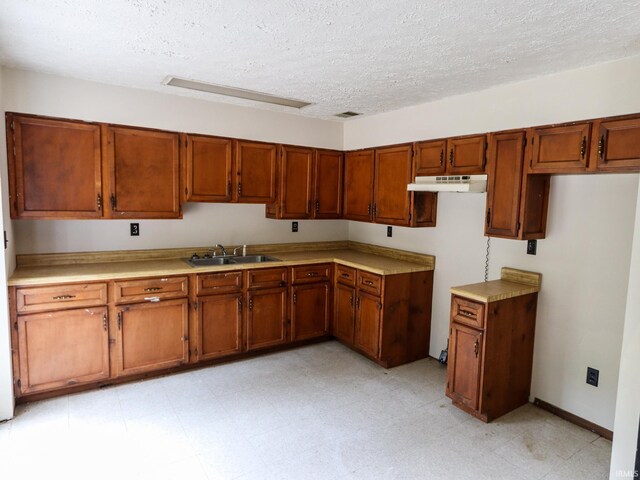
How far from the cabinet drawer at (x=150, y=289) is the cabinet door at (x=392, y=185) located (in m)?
1.99

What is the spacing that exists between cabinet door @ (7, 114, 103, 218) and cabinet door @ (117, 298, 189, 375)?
2.89 feet

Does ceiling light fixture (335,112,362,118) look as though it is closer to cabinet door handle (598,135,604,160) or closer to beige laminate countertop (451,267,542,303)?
beige laminate countertop (451,267,542,303)

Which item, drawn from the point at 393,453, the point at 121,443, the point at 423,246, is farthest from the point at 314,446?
the point at 423,246

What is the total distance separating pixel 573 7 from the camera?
1766mm

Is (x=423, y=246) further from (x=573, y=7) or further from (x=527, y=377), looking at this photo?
(x=573, y=7)

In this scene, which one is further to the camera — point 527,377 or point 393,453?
point 527,377

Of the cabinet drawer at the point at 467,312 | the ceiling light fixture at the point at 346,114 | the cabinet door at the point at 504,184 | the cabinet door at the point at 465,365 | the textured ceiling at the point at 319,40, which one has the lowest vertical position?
the cabinet door at the point at 465,365

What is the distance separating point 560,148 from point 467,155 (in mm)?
710

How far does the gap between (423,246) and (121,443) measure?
9.67 ft

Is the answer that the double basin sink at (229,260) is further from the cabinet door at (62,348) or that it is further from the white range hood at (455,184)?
the white range hood at (455,184)

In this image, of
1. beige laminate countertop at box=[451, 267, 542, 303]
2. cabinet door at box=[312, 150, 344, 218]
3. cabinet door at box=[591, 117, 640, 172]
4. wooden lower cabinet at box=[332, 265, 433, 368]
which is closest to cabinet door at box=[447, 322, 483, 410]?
beige laminate countertop at box=[451, 267, 542, 303]

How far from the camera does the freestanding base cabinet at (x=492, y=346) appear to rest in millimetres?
2758

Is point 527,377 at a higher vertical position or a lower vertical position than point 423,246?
lower

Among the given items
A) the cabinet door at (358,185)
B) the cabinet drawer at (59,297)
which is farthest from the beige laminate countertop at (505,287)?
the cabinet drawer at (59,297)
